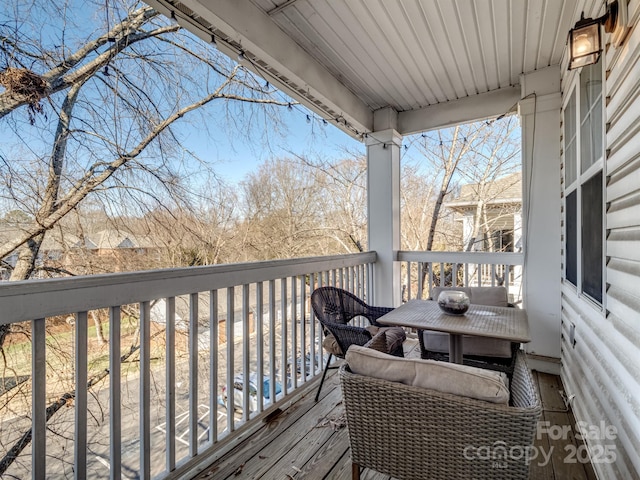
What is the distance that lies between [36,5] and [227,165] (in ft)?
5.23

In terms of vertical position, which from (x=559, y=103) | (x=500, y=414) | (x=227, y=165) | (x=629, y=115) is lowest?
(x=500, y=414)

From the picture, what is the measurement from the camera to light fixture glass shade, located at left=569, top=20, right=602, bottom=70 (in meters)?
1.60

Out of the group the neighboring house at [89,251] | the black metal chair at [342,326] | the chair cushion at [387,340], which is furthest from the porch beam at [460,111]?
the neighboring house at [89,251]

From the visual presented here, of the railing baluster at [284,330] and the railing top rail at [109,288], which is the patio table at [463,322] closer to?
the railing baluster at [284,330]

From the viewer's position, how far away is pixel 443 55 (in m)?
2.87

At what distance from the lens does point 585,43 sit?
5.35 ft

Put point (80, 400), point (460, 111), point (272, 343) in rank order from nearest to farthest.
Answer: point (80, 400)
point (272, 343)
point (460, 111)

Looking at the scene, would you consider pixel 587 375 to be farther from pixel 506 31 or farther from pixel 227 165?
pixel 227 165

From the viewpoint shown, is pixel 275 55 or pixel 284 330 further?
pixel 284 330

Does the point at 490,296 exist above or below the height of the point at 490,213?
below

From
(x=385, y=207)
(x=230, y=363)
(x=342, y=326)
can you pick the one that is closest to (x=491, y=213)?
(x=385, y=207)

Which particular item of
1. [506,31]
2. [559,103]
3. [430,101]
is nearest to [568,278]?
[559,103]

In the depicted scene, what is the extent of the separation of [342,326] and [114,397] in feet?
4.48

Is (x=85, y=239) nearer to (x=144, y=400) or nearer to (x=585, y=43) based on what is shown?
(x=144, y=400)
